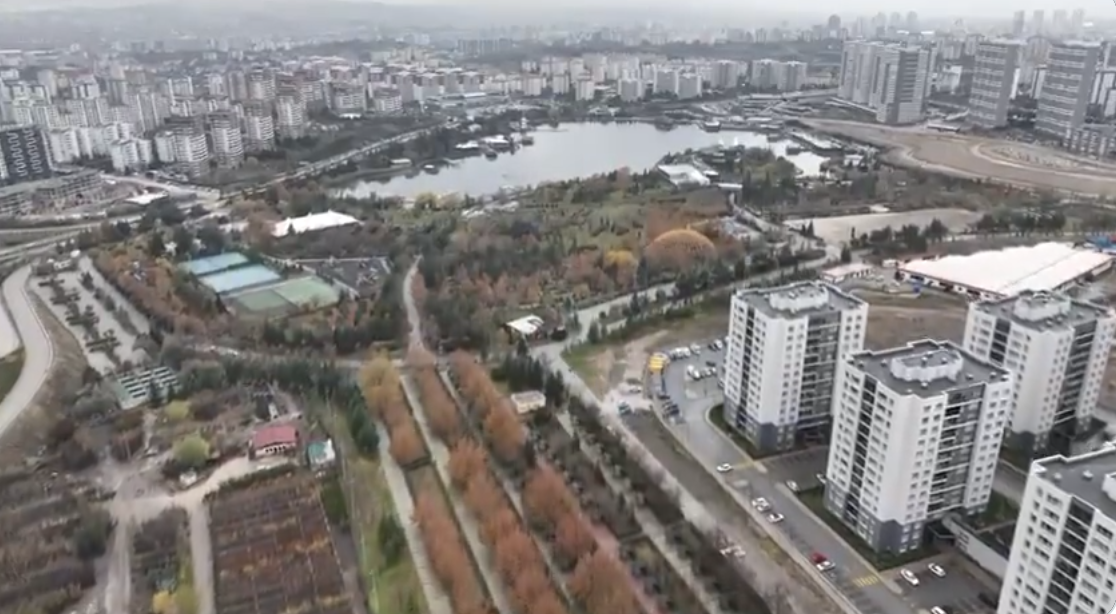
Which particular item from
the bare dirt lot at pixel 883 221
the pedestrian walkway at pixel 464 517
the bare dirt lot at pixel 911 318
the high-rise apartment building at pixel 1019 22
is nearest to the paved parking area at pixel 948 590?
the pedestrian walkway at pixel 464 517

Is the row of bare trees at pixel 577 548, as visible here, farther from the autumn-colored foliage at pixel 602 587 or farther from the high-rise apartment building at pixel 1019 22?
the high-rise apartment building at pixel 1019 22

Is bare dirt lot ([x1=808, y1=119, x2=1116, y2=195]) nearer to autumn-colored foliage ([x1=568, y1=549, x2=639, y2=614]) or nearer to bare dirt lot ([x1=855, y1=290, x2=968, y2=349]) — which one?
bare dirt lot ([x1=855, y1=290, x2=968, y2=349])

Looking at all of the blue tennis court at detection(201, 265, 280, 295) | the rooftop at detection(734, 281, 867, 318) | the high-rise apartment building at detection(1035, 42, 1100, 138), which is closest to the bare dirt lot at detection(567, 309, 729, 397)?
the rooftop at detection(734, 281, 867, 318)

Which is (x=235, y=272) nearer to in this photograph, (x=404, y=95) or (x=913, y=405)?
(x=913, y=405)

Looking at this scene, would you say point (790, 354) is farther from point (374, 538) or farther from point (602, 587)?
point (374, 538)

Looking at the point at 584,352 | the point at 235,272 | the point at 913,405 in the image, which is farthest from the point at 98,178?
the point at 913,405

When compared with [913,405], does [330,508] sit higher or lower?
lower
